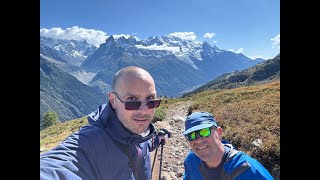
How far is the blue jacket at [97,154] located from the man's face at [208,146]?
954 mm

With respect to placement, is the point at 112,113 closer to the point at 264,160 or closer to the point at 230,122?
the point at 264,160

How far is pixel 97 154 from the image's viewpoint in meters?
2.18

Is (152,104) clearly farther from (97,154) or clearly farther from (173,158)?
(173,158)

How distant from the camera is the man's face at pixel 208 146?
3537 mm

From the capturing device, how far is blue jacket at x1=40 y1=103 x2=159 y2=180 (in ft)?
5.79

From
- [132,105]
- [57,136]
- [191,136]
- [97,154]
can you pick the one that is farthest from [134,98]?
[57,136]

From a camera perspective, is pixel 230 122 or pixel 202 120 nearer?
pixel 202 120

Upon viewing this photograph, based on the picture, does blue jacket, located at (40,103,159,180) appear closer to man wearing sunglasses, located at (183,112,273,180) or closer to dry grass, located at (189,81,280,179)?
man wearing sunglasses, located at (183,112,273,180)

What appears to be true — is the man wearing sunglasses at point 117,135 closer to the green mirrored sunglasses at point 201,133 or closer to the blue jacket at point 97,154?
the blue jacket at point 97,154

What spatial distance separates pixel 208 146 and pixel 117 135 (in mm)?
1558
